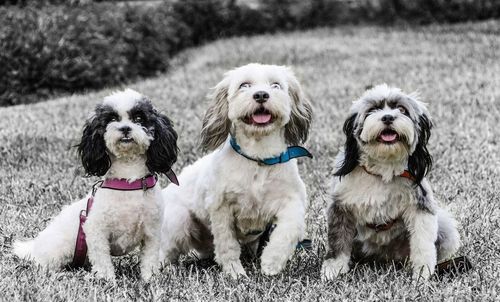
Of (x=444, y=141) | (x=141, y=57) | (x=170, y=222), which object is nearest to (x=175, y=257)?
(x=170, y=222)

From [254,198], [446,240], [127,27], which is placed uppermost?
[254,198]

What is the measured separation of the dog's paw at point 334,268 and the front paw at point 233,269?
0.52 metres

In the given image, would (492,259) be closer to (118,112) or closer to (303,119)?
(303,119)

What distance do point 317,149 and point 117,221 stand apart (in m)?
4.00

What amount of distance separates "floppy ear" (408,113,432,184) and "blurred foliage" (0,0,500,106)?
905cm

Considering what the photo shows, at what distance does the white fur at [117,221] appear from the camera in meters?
4.64

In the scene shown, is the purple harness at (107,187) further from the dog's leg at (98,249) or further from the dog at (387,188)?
the dog at (387,188)

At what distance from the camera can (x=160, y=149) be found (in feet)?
Answer: 15.5

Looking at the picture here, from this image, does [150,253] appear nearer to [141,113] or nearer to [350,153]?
[141,113]

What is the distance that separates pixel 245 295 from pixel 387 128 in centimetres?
131

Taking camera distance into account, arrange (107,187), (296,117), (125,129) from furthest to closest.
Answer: (296,117)
(107,187)
(125,129)

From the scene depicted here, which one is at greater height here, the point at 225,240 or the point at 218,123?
the point at 218,123

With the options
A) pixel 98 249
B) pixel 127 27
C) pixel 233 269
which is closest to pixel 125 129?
pixel 98 249

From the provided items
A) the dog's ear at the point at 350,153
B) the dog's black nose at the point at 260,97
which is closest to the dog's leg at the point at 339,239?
the dog's ear at the point at 350,153
